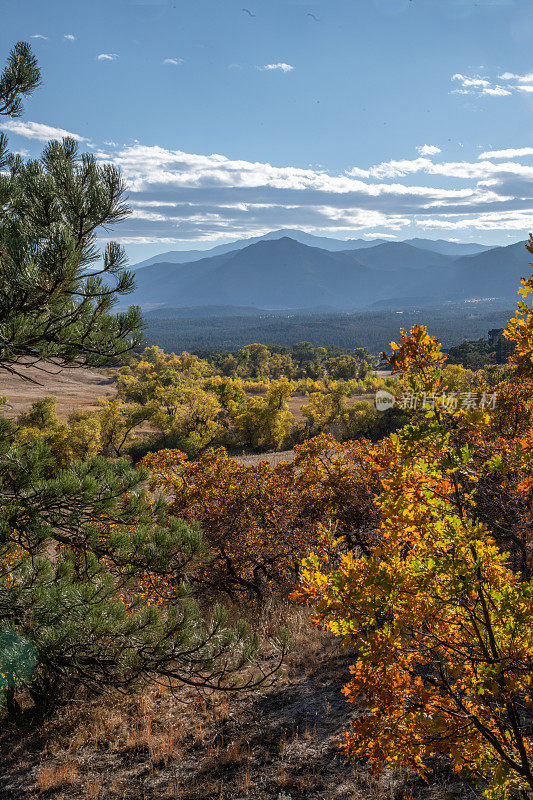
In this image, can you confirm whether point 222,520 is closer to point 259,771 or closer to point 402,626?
point 259,771

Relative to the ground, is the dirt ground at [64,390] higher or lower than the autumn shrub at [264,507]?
lower

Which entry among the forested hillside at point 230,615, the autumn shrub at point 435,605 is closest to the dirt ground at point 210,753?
the forested hillside at point 230,615

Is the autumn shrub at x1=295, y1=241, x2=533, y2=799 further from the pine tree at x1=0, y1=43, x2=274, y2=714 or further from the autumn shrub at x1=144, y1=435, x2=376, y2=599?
the autumn shrub at x1=144, y1=435, x2=376, y2=599

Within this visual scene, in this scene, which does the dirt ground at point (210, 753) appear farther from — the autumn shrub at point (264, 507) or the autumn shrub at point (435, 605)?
the autumn shrub at point (264, 507)

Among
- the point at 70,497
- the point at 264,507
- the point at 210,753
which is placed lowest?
the point at 210,753

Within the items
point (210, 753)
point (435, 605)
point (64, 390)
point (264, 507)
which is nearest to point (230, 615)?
point (264, 507)

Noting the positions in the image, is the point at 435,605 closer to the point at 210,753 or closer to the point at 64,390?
the point at 210,753

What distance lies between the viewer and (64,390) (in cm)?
7481

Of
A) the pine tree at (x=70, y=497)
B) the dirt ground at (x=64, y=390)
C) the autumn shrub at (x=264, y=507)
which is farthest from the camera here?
the dirt ground at (x=64, y=390)

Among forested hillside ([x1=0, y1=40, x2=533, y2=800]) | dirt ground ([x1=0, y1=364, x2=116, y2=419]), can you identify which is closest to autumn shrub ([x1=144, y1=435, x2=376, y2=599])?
forested hillside ([x1=0, y1=40, x2=533, y2=800])

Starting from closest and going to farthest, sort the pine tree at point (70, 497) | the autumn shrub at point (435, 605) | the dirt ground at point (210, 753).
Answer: the autumn shrub at point (435, 605)
the pine tree at point (70, 497)
the dirt ground at point (210, 753)

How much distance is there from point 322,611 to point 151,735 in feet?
15.6

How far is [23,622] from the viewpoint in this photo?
463cm

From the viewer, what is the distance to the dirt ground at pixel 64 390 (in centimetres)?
5643
